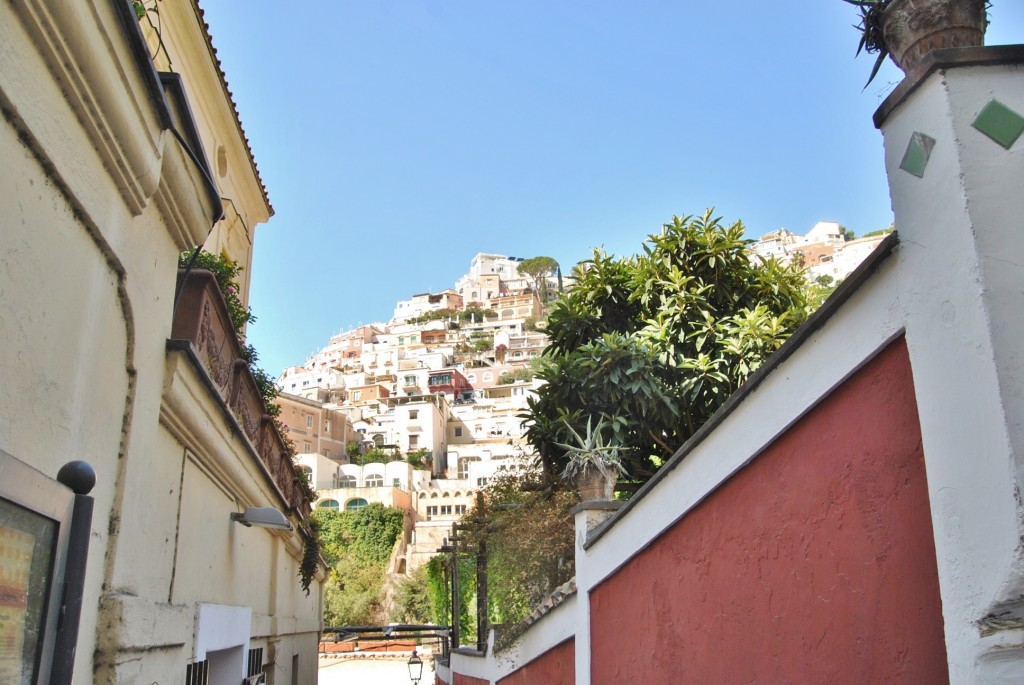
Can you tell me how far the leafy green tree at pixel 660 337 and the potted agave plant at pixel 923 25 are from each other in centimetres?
982

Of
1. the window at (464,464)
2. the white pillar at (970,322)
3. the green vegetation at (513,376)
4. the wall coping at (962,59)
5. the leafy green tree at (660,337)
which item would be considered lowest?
the white pillar at (970,322)

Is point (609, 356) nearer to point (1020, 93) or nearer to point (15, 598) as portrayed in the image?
point (1020, 93)

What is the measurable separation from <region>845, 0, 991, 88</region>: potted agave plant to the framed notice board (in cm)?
318

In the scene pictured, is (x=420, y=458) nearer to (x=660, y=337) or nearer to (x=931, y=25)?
(x=660, y=337)

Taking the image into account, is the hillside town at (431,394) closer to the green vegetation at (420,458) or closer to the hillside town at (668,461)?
the green vegetation at (420,458)

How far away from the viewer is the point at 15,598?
219 cm

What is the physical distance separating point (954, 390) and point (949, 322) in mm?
229

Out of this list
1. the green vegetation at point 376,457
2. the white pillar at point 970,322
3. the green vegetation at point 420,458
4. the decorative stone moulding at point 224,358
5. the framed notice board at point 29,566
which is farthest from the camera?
the green vegetation at point 420,458

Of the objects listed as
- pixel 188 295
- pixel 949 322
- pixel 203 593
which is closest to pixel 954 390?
pixel 949 322

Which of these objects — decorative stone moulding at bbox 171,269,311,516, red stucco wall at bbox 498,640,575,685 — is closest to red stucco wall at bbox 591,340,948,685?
red stucco wall at bbox 498,640,575,685

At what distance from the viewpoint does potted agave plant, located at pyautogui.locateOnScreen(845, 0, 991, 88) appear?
3133 mm

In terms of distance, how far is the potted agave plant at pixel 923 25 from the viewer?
313cm

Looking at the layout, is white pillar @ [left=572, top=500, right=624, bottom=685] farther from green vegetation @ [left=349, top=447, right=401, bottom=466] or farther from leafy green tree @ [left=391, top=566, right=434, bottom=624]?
green vegetation @ [left=349, top=447, right=401, bottom=466]

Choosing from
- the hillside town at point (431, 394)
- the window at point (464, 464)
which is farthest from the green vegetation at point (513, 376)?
the window at point (464, 464)
